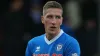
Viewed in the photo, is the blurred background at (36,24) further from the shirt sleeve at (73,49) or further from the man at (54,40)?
the shirt sleeve at (73,49)

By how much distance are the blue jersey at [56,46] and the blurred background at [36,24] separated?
4239 mm

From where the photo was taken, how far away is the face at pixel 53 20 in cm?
936

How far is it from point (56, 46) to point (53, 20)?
0.47 meters

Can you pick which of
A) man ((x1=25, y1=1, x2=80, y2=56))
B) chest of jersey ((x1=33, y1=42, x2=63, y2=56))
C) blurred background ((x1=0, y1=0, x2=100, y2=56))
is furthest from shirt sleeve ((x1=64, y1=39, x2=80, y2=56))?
blurred background ((x1=0, y1=0, x2=100, y2=56))

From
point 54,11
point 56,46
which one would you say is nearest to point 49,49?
point 56,46

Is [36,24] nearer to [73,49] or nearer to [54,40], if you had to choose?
[54,40]

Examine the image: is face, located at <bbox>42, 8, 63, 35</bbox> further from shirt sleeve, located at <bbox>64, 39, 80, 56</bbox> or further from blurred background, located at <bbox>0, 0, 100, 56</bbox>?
blurred background, located at <bbox>0, 0, 100, 56</bbox>

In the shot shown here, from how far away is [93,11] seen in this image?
17094 mm

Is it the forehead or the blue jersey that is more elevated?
the forehead

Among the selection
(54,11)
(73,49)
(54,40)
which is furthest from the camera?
(54,40)

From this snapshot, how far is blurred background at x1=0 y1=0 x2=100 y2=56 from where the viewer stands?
14.3 metres

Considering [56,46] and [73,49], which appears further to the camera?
[56,46]

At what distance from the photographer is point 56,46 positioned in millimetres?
9484

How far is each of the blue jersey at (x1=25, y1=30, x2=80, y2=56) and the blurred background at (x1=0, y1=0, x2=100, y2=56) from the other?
4.24 meters
